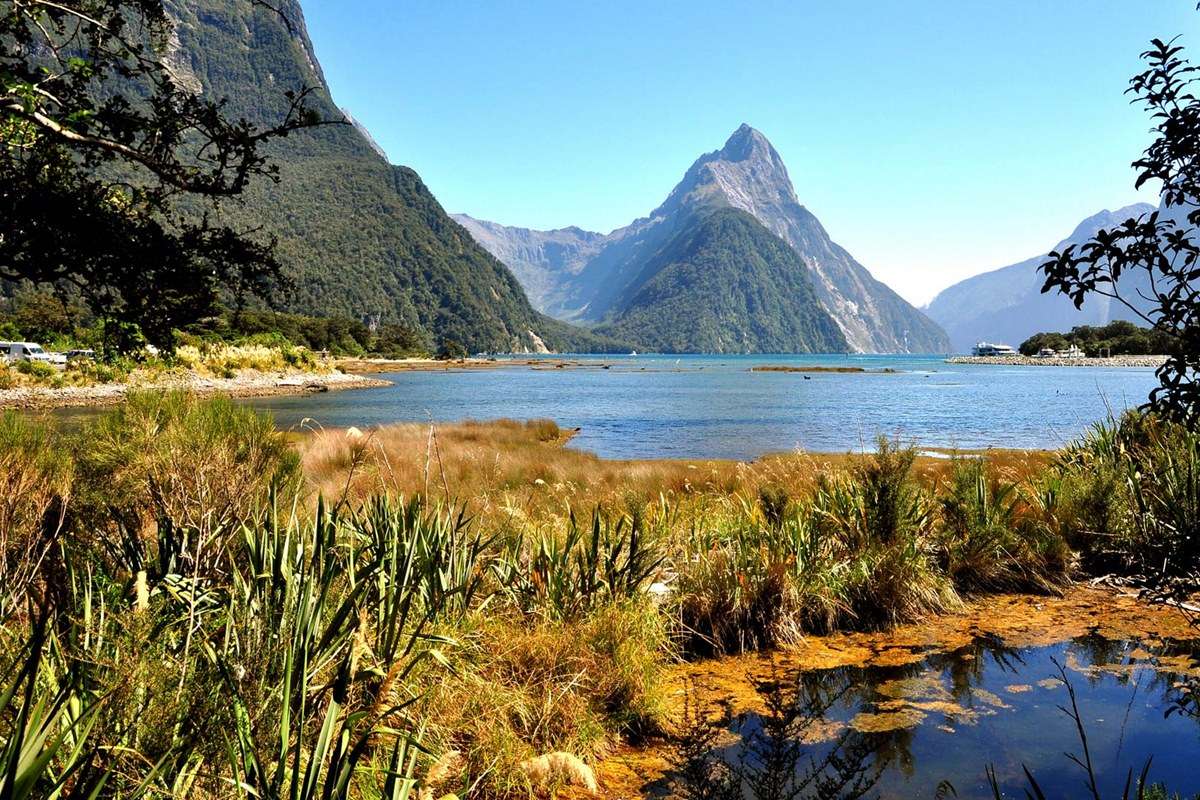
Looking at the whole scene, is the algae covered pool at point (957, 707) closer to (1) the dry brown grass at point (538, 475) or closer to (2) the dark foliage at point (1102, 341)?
(1) the dry brown grass at point (538, 475)

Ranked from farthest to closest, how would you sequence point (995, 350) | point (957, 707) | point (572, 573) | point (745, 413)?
point (995, 350) → point (745, 413) → point (572, 573) → point (957, 707)

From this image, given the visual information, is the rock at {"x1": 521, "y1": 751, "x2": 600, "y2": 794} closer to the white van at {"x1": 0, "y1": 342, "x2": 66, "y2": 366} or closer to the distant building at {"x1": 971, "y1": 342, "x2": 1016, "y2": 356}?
the white van at {"x1": 0, "y1": 342, "x2": 66, "y2": 366}

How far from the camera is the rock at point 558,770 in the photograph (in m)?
3.99

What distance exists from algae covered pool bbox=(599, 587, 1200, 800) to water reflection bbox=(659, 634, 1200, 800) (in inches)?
0.5

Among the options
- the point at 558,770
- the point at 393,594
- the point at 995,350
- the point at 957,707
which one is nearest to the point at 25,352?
the point at 393,594

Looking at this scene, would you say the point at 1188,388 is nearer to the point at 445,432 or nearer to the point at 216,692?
the point at 216,692

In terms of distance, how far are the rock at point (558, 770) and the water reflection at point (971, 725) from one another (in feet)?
1.55

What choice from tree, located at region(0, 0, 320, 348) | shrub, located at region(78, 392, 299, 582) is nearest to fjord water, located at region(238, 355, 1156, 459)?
tree, located at region(0, 0, 320, 348)

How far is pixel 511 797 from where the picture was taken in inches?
157

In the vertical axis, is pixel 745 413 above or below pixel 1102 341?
below

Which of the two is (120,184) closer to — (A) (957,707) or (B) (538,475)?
(A) (957,707)

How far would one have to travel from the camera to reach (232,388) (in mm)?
48594

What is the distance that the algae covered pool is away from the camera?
4.11m

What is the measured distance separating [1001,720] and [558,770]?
3043 millimetres
